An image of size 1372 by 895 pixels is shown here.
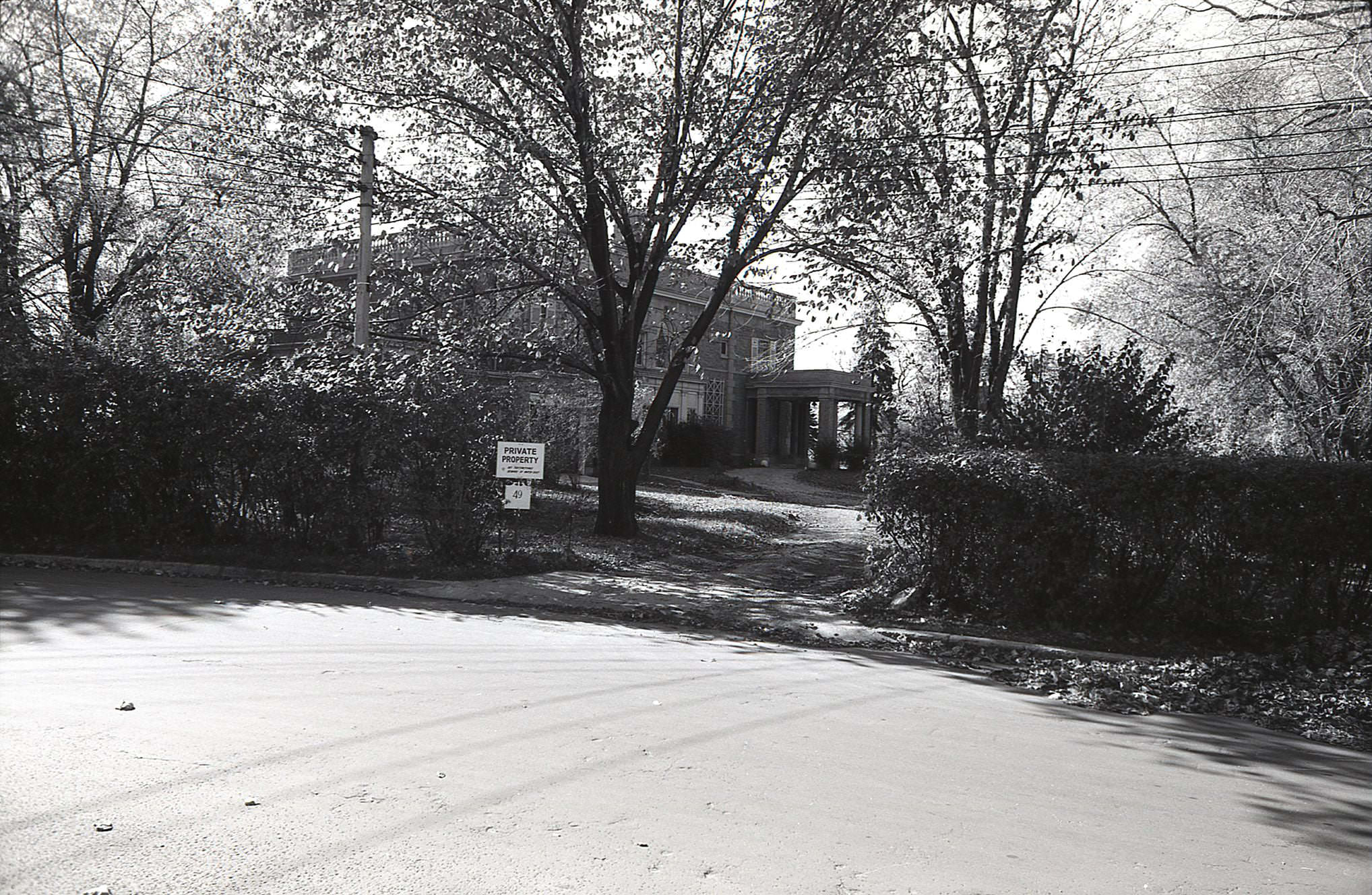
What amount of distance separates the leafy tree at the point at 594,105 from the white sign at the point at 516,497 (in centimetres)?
418

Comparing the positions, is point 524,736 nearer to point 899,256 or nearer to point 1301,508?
point 1301,508

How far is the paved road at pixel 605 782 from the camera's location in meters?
3.93

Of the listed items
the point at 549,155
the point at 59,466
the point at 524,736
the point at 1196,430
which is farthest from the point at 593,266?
the point at 524,736

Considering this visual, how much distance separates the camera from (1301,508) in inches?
369

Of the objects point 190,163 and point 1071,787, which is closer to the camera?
point 1071,787

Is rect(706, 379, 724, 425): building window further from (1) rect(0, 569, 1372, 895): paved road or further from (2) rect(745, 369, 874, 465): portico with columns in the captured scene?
(1) rect(0, 569, 1372, 895): paved road

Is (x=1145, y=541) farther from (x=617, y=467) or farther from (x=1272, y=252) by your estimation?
(x=617, y=467)

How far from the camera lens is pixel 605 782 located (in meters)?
4.95

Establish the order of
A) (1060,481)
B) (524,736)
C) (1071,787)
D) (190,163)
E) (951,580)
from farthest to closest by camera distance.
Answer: (190,163)
(951,580)
(1060,481)
(524,736)
(1071,787)

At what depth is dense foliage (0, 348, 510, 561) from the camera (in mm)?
13766

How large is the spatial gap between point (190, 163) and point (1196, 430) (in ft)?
69.7

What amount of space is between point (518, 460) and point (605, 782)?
904 cm

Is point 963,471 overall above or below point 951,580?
above

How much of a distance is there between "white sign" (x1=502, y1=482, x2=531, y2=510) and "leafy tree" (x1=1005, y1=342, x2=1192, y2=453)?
6561mm
